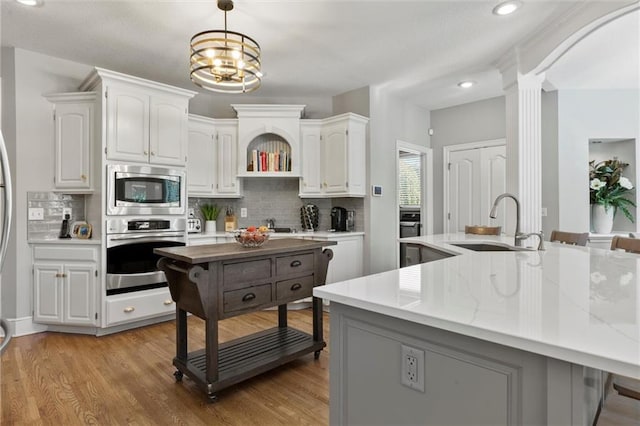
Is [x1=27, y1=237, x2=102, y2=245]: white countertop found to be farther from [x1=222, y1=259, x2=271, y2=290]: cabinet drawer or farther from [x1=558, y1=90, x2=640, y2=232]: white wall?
[x1=558, y1=90, x2=640, y2=232]: white wall

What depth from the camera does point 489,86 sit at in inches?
181

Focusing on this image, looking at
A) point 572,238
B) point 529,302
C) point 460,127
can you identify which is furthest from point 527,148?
point 529,302

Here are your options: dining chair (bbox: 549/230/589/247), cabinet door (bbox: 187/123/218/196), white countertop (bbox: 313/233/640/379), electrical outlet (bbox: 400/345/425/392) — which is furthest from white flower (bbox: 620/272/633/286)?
cabinet door (bbox: 187/123/218/196)

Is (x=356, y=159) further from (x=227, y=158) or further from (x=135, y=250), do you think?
(x=135, y=250)

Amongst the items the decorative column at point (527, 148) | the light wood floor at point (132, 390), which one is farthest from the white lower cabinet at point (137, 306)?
the decorative column at point (527, 148)

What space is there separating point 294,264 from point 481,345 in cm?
188

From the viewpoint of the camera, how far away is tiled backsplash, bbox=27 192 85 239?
11.3 feet

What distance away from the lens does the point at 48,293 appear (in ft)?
11.0

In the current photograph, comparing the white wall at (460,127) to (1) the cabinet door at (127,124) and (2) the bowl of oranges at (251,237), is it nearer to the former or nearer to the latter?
(2) the bowl of oranges at (251,237)

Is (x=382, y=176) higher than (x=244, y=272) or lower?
higher

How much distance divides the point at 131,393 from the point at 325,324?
1.90 meters

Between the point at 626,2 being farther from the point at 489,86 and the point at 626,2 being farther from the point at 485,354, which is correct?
the point at 485,354

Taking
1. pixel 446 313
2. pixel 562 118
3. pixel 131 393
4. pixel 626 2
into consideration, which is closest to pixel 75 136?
pixel 131 393

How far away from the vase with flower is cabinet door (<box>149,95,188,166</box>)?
5.11 metres
